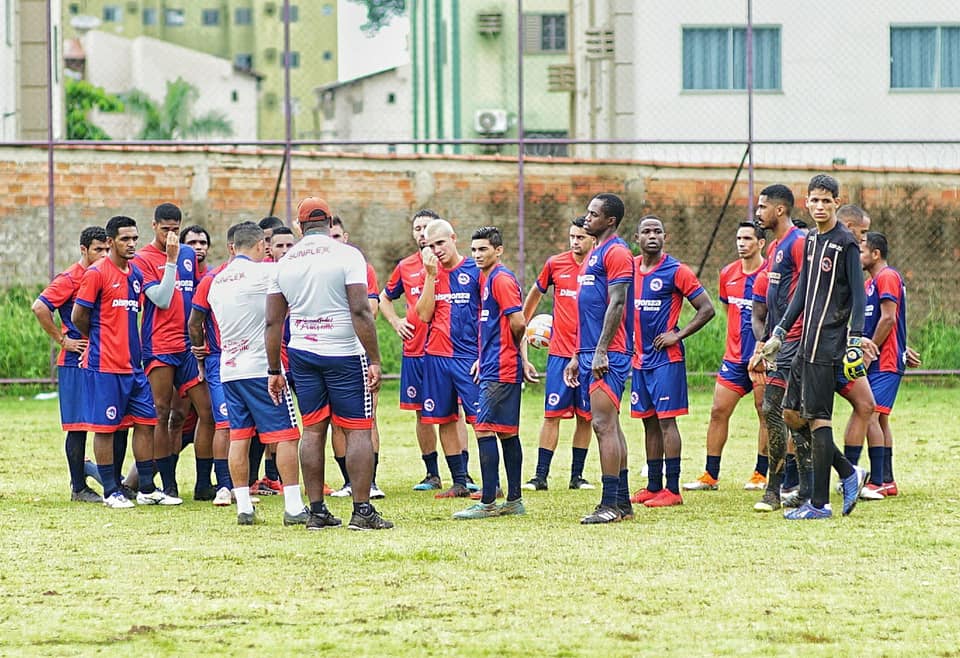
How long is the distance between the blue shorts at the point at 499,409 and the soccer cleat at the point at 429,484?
6.17 ft

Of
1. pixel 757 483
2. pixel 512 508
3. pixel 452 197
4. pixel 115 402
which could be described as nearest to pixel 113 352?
pixel 115 402

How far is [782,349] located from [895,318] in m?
1.52

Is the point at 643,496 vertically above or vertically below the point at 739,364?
below

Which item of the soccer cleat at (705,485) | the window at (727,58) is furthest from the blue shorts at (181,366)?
the window at (727,58)

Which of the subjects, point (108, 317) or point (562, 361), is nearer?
point (108, 317)

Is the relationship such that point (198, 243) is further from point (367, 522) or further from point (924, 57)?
point (924, 57)

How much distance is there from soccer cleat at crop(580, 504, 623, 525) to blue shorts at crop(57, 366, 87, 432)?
371 centimetres

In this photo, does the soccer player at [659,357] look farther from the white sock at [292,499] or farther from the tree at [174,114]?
the tree at [174,114]

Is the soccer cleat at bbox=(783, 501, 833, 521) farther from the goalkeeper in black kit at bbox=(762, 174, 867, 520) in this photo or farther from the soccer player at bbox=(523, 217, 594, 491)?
the soccer player at bbox=(523, 217, 594, 491)

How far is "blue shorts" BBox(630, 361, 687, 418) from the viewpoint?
35.3 ft

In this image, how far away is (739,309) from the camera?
11.6 m

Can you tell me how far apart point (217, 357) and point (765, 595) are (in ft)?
16.6

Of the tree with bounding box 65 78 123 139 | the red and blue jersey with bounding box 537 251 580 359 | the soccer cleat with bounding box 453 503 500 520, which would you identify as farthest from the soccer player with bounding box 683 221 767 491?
the tree with bounding box 65 78 123 139

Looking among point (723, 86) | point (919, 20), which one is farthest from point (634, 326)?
point (919, 20)
